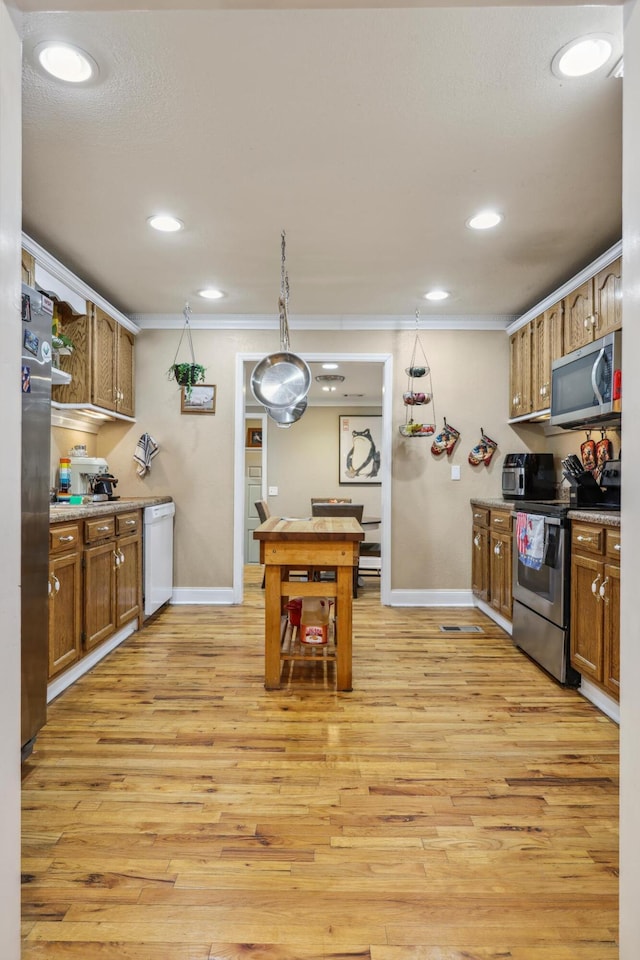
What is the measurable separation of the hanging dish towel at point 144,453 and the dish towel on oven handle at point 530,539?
2.95 meters

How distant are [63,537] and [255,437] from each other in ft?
17.4

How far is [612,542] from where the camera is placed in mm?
2414

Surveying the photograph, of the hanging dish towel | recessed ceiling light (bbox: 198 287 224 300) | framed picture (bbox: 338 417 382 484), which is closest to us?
recessed ceiling light (bbox: 198 287 224 300)

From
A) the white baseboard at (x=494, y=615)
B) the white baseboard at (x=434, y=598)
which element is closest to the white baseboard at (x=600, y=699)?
the white baseboard at (x=494, y=615)

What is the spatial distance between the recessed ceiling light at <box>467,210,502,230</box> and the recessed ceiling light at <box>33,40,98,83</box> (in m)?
1.81

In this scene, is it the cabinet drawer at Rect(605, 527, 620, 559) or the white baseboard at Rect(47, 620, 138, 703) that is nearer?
the cabinet drawer at Rect(605, 527, 620, 559)

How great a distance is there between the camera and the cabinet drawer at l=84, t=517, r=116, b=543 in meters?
2.90

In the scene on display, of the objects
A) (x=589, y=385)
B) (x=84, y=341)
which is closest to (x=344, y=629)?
(x=589, y=385)

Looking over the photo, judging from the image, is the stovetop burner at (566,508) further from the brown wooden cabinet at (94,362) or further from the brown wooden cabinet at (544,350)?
the brown wooden cabinet at (94,362)

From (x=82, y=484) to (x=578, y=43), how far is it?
3.56 metres

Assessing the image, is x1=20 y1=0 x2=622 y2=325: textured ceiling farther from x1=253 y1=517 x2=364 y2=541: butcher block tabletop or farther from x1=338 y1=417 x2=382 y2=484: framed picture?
x1=338 y1=417 x2=382 y2=484: framed picture

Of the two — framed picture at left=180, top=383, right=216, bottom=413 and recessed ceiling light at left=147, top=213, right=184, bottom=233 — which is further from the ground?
recessed ceiling light at left=147, top=213, right=184, bottom=233

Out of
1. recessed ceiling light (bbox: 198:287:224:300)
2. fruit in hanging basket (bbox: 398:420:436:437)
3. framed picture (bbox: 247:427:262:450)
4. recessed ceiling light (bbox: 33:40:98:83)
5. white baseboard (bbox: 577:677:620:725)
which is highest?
recessed ceiling light (bbox: 198:287:224:300)

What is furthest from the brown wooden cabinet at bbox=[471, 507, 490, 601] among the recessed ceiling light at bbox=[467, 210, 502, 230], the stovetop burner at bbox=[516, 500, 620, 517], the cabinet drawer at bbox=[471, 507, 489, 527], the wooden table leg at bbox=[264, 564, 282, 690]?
the recessed ceiling light at bbox=[467, 210, 502, 230]
